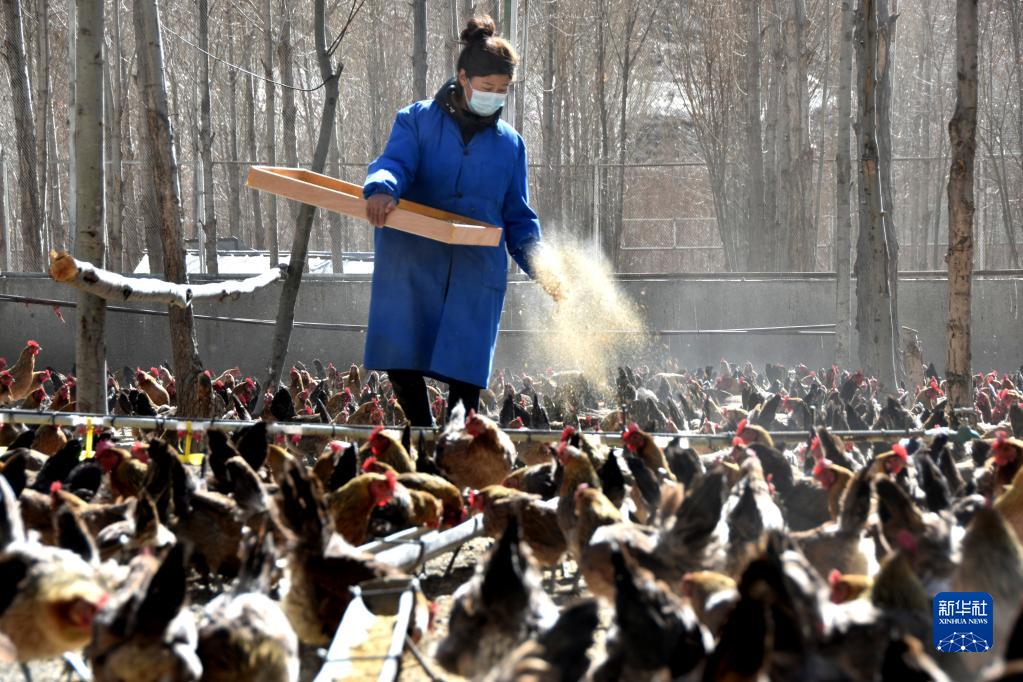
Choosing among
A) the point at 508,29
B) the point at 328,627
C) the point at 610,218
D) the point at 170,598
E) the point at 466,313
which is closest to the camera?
the point at 170,598

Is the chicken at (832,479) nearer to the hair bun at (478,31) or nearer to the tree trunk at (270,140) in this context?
the hair bun at (478,31)

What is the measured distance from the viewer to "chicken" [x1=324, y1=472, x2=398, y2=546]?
16.0 ft

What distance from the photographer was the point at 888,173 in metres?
13.6

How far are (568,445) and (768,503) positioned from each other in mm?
1270

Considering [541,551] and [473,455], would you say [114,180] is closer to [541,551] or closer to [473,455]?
[473,455]

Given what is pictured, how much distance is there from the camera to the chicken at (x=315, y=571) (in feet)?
13.0

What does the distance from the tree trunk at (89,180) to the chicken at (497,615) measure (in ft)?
16.3

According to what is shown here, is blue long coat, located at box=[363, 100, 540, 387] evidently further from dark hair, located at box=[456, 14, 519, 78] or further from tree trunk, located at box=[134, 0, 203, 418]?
tree trunk, located at box=[134, 0, 203, 418]

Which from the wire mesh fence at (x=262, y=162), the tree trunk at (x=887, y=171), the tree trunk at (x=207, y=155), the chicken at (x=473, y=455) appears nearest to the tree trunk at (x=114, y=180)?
the wire mesh fence at (x=262, y=162)

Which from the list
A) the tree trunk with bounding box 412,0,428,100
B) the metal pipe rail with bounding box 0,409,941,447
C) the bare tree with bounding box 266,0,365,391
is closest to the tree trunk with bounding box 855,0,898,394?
the metal pipe rail with bounding box 0,409,941,447

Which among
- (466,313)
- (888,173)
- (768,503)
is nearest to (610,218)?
(888,173)

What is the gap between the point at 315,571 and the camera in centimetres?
397

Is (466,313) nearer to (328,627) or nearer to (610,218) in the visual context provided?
(328,627)

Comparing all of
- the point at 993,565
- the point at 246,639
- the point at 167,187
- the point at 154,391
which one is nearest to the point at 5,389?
the point at 154,391
